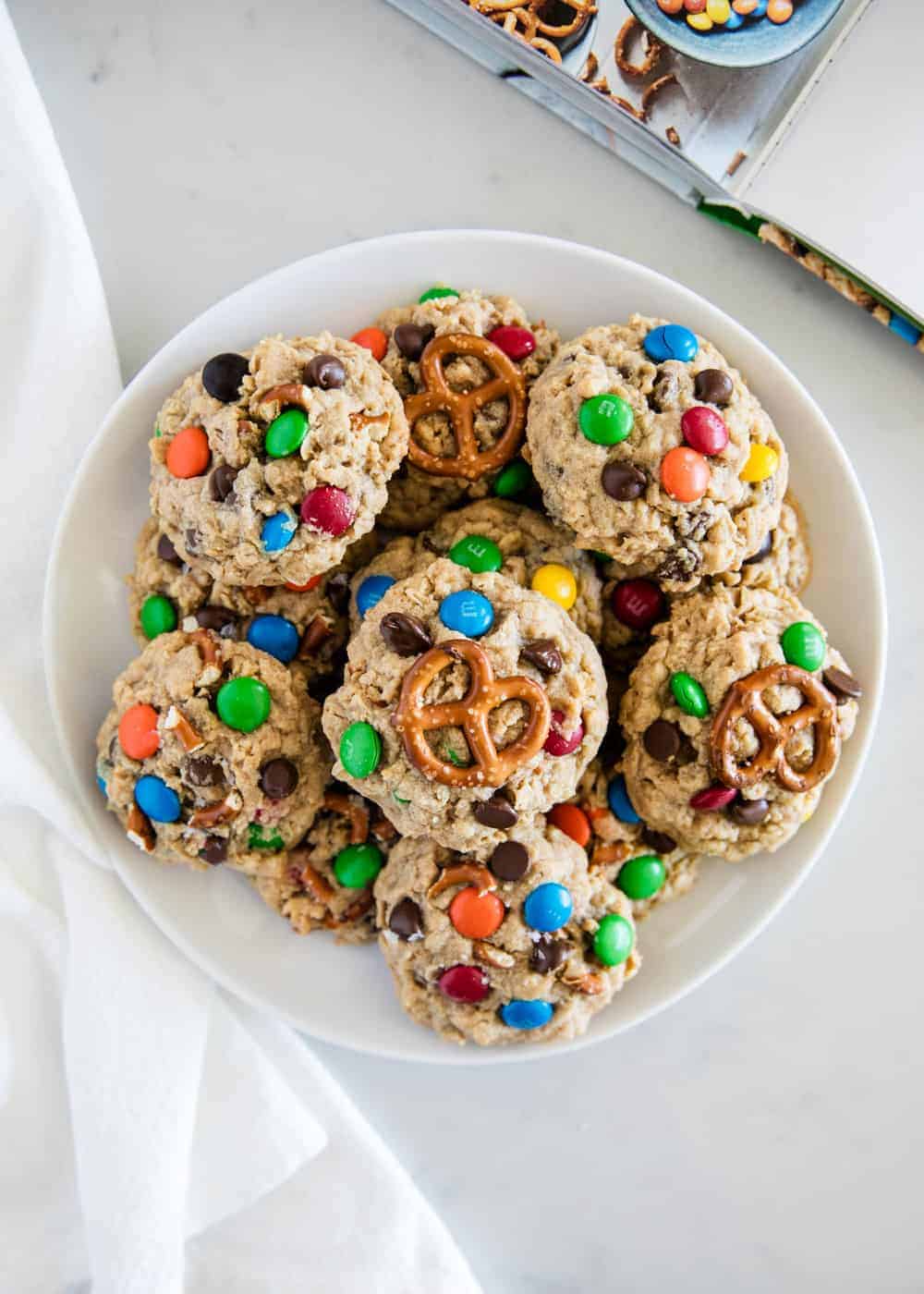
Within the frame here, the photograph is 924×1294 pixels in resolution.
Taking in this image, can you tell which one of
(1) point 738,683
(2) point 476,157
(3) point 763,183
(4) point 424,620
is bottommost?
(4) point 424,620

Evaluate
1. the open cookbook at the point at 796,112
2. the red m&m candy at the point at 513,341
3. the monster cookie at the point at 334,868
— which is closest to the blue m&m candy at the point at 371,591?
the monster cookie at the point at 334,868

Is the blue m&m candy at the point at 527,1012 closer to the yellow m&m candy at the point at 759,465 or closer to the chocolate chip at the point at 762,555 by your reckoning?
the chocolate chip at the point at 762,555

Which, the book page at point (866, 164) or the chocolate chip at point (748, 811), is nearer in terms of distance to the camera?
the chocolate chip at point (748, 811)

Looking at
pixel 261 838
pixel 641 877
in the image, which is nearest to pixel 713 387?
pixel 641 877

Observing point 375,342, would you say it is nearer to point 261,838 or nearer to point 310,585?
point 310,585

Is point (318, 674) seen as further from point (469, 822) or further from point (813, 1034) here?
point (813, 1034)

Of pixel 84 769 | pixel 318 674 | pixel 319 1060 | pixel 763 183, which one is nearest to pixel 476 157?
pixel 763 183

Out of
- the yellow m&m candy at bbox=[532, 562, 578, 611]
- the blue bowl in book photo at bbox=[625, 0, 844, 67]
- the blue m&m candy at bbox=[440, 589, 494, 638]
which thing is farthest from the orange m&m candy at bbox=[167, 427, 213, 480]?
the blue bowl in book photo at bbox=[625, 0, 844, 67]
